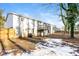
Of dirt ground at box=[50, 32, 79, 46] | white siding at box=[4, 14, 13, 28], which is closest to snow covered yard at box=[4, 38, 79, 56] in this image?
dirt ground at box=[50, 32, 79, 46]

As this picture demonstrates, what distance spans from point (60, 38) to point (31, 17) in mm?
311

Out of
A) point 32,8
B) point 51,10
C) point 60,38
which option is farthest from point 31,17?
point 60,38

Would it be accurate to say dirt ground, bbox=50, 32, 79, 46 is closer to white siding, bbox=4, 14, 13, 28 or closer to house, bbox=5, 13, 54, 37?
house, bbox=5, 13, 54, 37

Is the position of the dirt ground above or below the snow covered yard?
above

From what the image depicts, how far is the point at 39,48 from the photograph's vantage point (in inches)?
55.6

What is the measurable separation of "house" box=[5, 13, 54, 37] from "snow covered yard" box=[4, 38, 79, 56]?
3.8 inches

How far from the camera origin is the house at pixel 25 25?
4.66 ft

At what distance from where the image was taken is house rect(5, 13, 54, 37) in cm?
142

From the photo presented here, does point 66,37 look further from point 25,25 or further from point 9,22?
point 9,22

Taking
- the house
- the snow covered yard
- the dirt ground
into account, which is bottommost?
the snow covered yard

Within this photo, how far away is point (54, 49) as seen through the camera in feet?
4.58

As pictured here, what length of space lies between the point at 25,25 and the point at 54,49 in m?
0.32

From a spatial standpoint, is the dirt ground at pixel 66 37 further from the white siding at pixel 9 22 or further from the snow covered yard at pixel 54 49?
the white siding at pixel 9 22

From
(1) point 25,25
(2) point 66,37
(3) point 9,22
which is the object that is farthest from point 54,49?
(3) point 9,22
